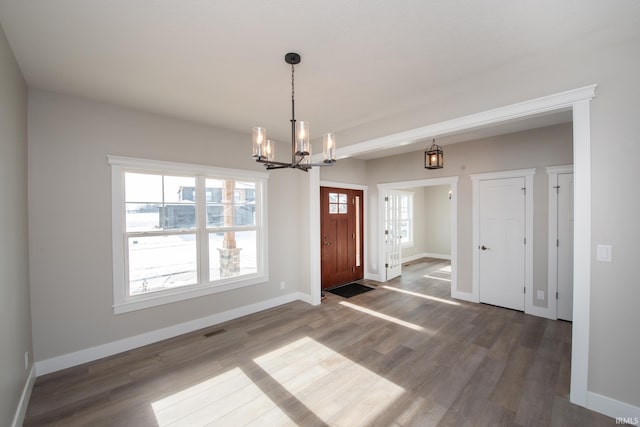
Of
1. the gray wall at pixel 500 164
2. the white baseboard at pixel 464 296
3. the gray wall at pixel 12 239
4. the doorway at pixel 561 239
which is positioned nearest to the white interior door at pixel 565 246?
the doorway at pixel 561 239

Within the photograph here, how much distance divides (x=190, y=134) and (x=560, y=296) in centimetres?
568

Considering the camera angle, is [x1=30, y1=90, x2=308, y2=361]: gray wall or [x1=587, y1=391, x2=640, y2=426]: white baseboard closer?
[x1=587, y1=391, x2=640, y2=426]: white baseboard

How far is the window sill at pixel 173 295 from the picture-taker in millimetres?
2975

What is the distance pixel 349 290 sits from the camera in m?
5.17

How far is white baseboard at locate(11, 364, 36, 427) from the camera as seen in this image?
1858 mm

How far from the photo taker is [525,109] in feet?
7.36

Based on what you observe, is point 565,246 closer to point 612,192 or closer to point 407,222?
point 612,192

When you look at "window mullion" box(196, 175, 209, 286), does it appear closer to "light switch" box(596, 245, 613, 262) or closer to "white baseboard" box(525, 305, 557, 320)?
"light switch" box(596, 245, 613, 262)

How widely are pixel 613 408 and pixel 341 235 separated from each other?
4133 mm

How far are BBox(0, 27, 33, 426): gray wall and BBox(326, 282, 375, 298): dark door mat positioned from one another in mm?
4002

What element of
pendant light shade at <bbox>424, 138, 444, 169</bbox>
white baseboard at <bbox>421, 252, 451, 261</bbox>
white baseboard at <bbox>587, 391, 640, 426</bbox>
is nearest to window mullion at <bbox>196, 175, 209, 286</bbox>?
pendant light shade at <bbox>424, 138, 444, 169</bbox>

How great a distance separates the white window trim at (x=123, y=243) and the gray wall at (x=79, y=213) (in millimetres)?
65

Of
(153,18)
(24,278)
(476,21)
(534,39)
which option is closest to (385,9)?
(476,21)

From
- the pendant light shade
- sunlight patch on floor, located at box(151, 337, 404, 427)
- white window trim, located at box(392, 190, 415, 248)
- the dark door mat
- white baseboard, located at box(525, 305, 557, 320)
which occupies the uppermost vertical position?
the pendant light shade
